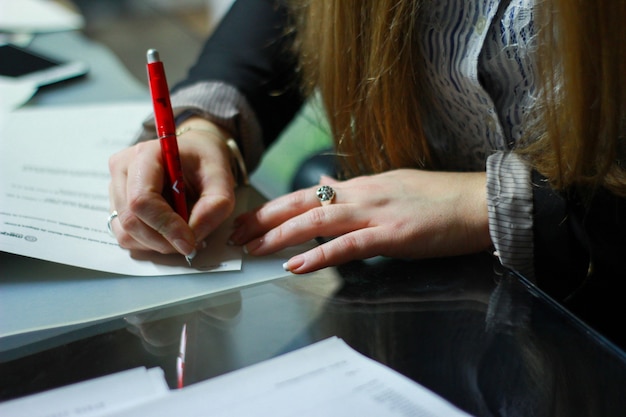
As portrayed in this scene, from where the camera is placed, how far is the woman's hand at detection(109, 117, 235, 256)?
58 centimetres

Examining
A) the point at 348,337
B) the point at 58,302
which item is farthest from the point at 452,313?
the point at 58,302

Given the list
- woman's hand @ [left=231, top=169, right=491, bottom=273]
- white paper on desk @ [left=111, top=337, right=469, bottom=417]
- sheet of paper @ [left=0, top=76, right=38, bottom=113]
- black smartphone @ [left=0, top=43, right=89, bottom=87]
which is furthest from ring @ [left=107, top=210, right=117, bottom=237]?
black smartphone @ [left=0, top=43, right=89, bottom=87]

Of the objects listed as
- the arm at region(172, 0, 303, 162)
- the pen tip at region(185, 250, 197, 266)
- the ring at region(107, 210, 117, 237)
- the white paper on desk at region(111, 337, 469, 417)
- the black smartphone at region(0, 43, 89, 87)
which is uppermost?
the black smartphone at region(0, 43, 89, 87)

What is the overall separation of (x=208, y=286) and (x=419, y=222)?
19 cm

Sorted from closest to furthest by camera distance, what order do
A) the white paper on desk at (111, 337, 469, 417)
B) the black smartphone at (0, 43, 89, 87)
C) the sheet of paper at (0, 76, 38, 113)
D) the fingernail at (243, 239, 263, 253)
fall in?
1. the white paper on desk at (111, 337, 469, 417)
2. the fingernail at (243, 239, 263, 253)
3. the sheet of paper at (0, 76, 38, 113)
4. the black smartphone at (0, 43, 89, 87)

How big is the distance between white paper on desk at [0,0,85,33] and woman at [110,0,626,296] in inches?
24.6

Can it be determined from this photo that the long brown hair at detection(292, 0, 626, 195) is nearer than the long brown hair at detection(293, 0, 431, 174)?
Yes

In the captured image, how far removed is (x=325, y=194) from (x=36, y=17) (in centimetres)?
95

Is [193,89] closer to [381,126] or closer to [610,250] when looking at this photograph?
[381,126]

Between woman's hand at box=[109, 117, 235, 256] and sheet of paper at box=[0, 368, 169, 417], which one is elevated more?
woman's hand at box=[109, 117, 235, 256]

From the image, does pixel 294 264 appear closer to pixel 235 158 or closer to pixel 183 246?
pixel 183 246

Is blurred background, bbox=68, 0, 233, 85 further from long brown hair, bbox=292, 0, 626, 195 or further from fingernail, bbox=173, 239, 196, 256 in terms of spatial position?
fingernail, bbox=173, 239, 196, 256

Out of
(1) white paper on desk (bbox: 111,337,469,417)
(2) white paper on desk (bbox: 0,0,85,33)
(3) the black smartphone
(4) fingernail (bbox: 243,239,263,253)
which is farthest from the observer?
(2) white paper on desk (bbox: 0,0,85,33)

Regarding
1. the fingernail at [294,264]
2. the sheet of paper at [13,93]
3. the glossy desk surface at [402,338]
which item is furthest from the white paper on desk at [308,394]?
the sheet of paper at [13,93]
